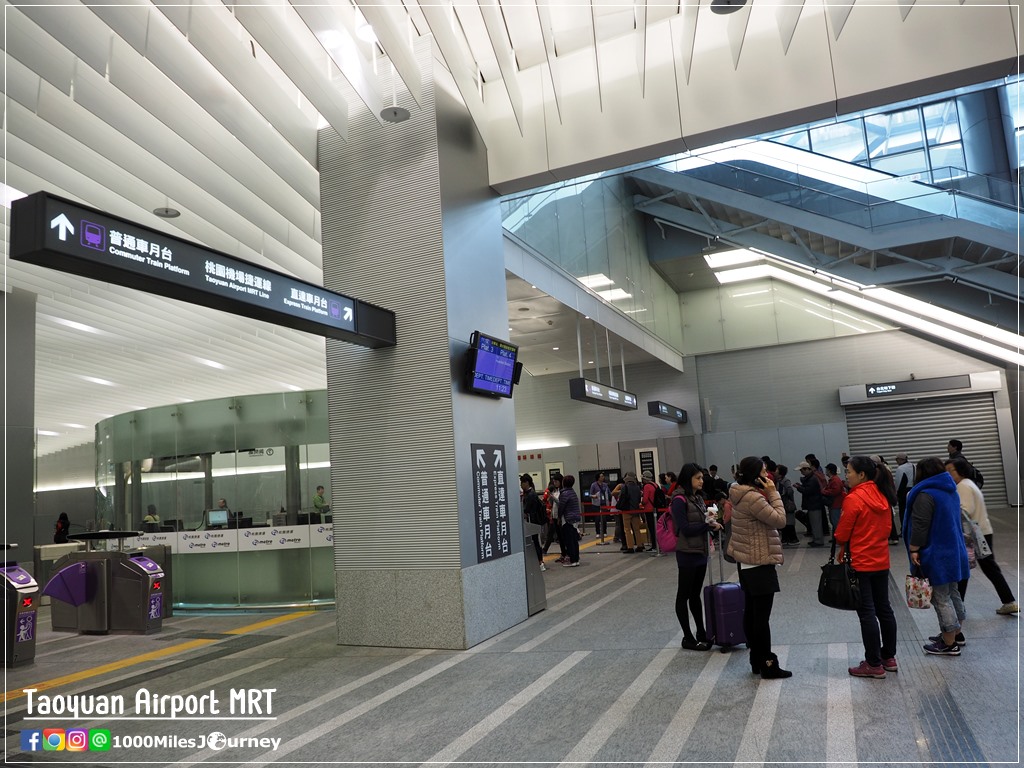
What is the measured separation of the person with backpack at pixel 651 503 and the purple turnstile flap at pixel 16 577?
9.20 meters

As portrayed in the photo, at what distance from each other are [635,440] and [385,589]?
13515 mm

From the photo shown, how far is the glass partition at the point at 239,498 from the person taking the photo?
32.7 feet

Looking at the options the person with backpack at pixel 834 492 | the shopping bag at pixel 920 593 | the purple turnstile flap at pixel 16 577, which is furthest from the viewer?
the person with backpack at pixel 834 492

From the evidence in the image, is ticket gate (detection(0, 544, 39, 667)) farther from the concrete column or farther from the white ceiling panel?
the white ceiling panel

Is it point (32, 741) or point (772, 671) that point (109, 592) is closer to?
point (32, 741)

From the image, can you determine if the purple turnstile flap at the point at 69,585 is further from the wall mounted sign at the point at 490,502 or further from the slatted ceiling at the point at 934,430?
the slatted ceiling at the point at 934,430

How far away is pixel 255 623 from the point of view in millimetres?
8945

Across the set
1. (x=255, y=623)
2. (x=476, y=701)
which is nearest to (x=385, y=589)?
(x=476, y=701)

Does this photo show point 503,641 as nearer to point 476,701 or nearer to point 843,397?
point 476,701

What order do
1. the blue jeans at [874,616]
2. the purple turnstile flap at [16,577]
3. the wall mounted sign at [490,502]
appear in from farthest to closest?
1. the purple turnstile flap at [16,577]
2. the wall mounted sign at [490,502]
3. the blue jeans at [874,616]

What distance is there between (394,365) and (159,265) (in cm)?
293

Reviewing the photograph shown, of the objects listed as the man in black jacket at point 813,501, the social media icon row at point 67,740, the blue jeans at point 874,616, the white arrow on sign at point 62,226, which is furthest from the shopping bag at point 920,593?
the man in black jacket at point 813,501

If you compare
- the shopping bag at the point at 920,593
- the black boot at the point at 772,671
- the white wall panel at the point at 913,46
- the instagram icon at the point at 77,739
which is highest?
the white wall panel at the point at 913,46

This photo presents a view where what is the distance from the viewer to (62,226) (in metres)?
3.88
